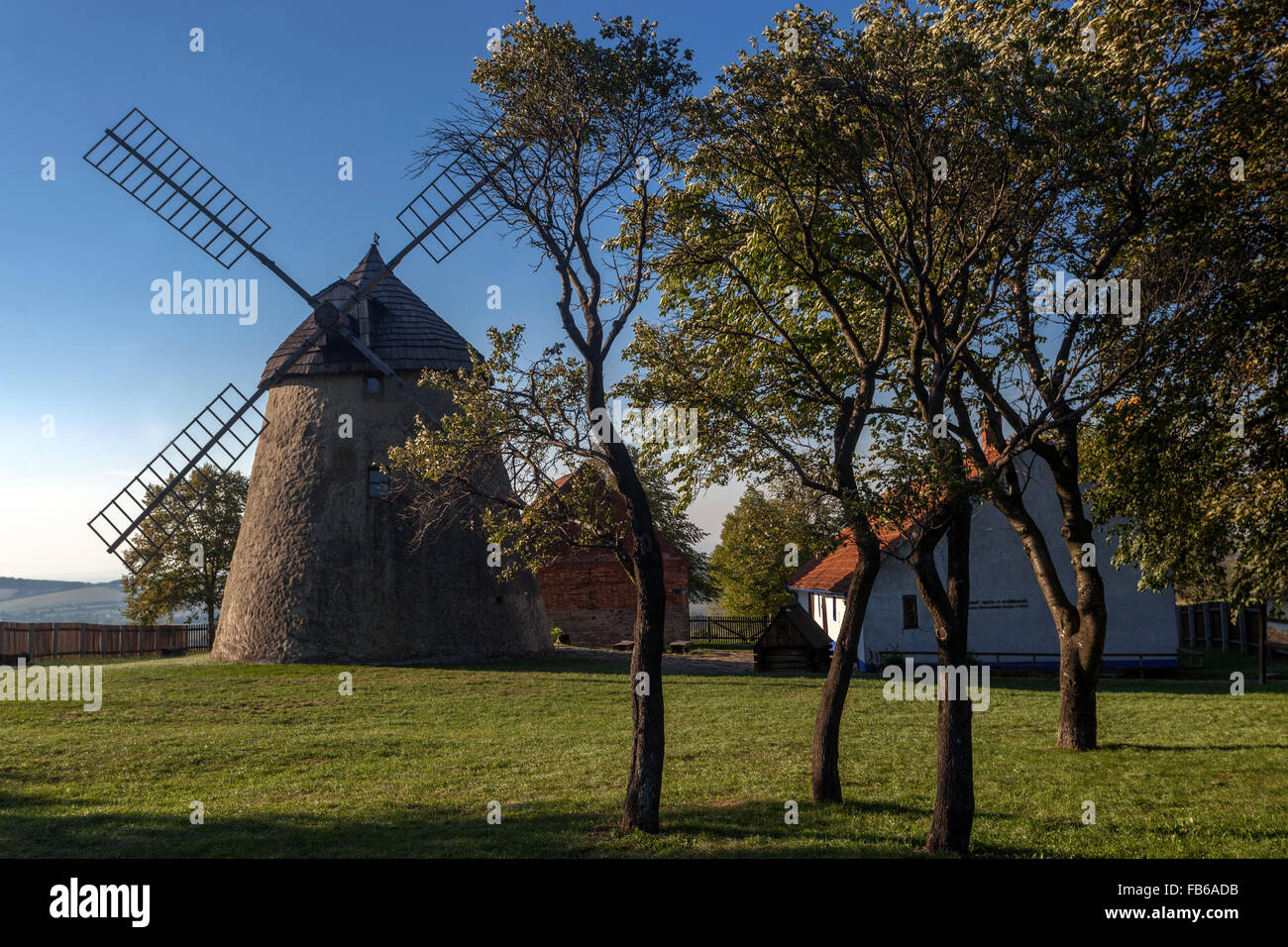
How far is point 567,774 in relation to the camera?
13422 millimetres

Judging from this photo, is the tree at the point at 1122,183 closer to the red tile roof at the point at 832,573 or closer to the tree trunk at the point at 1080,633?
the tree trunk at the point at 1080,633

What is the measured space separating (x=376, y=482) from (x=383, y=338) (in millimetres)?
4883

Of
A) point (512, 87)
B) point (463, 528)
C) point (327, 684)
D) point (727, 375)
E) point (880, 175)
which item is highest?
point (512, 87)

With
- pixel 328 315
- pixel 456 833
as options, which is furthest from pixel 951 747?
pixel 328 315

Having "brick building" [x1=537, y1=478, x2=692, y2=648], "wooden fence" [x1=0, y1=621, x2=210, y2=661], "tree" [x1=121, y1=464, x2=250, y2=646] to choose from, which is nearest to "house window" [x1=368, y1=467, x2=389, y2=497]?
"wooden fence" [x1=0, y1=621, x2=210, y2=661]

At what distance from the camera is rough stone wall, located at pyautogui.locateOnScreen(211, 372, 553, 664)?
27297 mm

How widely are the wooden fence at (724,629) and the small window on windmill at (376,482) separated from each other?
22.5 m

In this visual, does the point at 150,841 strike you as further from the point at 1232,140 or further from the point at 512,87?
the point at 1232,140

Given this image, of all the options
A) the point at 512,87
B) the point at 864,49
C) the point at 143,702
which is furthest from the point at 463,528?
the point at 864,49

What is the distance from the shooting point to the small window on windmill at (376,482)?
2791cm

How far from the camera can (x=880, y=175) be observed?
10742mm

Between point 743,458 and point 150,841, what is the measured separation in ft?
26.4

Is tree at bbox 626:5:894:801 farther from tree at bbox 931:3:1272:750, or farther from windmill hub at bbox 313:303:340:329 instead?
windmill hub at bbox 313:303:340:329

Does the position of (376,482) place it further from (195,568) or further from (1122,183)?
(1122,183)
